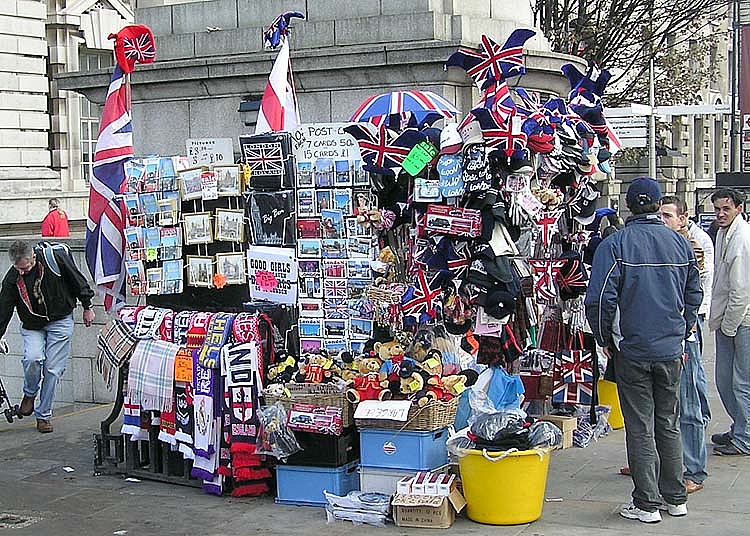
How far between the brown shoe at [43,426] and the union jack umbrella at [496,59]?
517cm

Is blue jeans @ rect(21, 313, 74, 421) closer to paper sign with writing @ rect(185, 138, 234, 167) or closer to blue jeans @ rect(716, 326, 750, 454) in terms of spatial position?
paper sign with writing @ rect(185, 138, 234, 167)

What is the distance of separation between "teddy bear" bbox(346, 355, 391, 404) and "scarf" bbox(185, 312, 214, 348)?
1.09 meters

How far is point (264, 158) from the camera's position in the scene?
7.82 m

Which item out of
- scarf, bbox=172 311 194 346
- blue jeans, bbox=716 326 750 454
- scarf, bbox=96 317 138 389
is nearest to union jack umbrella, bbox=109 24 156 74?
scarf, bbox=96 317 138 389

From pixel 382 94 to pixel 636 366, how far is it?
374 cm

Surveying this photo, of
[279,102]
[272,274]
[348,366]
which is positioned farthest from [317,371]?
[279,102]

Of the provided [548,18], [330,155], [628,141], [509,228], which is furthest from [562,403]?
[628,141]

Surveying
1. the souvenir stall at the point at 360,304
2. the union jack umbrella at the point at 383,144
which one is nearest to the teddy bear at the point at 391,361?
the souvenir stall at the point at 360,304

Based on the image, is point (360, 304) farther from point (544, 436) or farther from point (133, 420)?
point (133, 420)

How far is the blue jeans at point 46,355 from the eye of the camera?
10.3 m

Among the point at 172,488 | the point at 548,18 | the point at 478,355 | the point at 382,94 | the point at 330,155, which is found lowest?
the point at 172,488

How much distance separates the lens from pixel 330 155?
7.61m

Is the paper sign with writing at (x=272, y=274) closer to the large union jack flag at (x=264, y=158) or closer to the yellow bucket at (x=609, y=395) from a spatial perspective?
the large union jack flag at (x=264, y=158)

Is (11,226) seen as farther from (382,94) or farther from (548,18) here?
(382,94)
